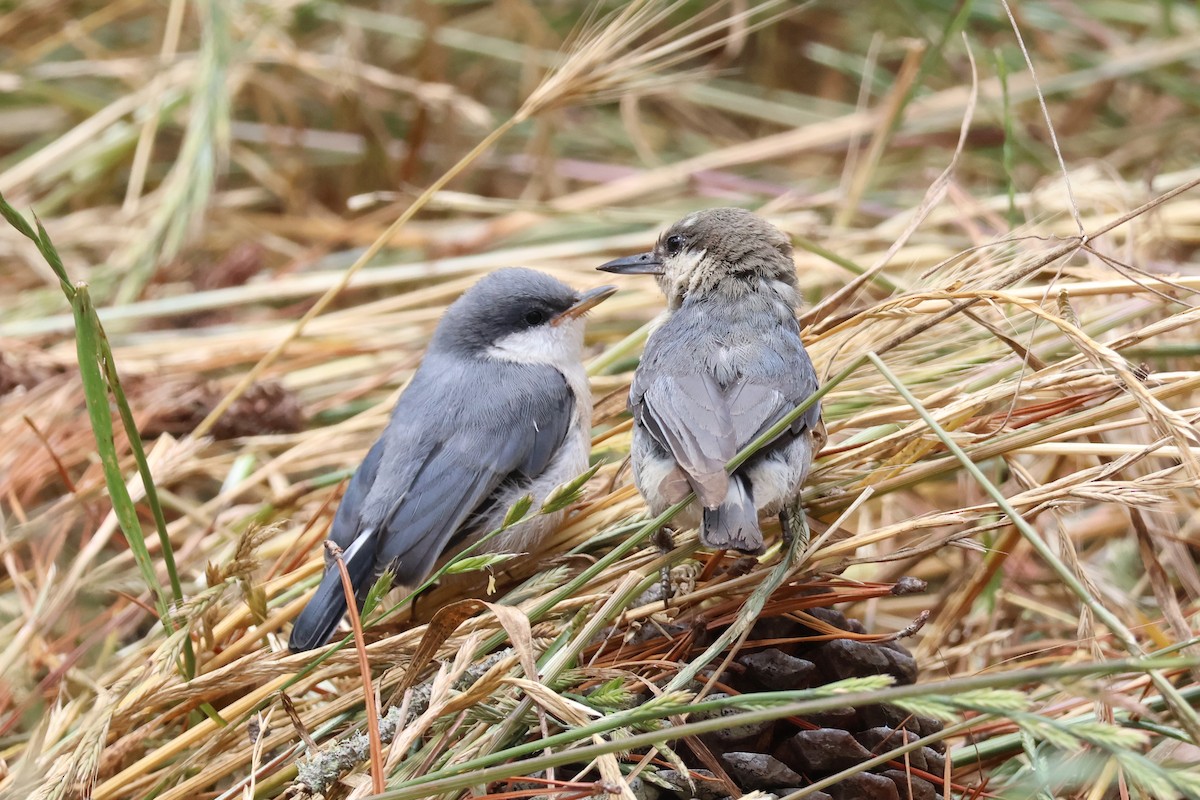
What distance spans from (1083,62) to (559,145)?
8.45 ft

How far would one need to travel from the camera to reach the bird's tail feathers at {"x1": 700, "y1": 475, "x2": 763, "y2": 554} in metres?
1.94

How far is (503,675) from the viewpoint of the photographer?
74.6 inches

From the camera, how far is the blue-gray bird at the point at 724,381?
210 cm

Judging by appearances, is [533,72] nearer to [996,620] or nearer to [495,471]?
[495,471]

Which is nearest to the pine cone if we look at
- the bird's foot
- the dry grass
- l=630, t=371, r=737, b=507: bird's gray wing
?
the dry grass

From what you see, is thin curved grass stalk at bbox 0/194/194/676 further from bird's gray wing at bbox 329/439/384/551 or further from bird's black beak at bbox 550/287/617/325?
bird's black beak at bbox 550/287/617/325

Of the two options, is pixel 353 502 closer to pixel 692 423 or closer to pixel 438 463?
pixel 438 463

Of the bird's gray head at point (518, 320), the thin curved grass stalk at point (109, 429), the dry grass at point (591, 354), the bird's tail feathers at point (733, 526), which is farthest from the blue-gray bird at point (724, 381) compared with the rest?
the thin curved grass stalk at point (109, 429)

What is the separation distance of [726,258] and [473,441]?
81 cm

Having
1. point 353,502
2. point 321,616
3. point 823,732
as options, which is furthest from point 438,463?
point 823,732

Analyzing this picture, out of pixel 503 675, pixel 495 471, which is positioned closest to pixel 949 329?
pixel 495 471

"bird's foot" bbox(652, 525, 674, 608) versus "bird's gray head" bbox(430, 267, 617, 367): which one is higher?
"bird's gray head" bbox(430, 267, 617, 367)

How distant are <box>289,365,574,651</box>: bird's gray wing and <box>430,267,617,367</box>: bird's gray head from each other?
16 centimetres

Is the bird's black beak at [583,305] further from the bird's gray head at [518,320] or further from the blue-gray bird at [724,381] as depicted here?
the blue-gray bird at [724,381]
